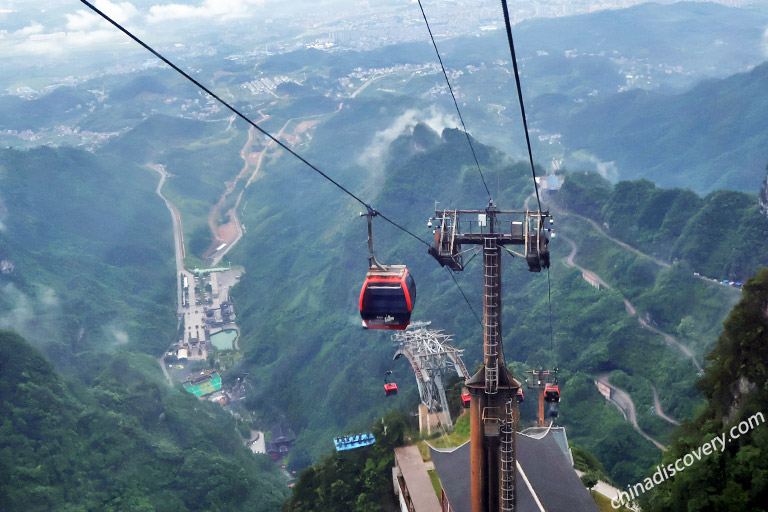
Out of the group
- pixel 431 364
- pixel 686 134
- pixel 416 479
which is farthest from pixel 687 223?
pixel 686 134

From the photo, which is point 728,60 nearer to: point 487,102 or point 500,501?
point 487,102

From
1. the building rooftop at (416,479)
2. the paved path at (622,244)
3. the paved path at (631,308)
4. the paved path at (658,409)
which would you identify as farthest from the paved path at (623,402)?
the building rooftop at (416,479)

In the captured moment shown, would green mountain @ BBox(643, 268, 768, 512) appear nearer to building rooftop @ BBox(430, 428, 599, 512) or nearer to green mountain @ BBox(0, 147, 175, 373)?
building rooftop @ BBox(430, 428, 599, 512)

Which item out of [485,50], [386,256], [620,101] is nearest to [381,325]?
[386,256]

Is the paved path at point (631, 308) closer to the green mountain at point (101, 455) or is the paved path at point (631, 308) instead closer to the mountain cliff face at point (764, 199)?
the mountain cliff face at point (764, 199)

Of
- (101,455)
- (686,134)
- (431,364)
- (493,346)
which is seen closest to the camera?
(493,346)

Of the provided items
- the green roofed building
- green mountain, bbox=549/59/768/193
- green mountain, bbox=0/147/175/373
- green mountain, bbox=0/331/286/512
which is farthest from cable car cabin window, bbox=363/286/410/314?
green mountain, bbox=549/59/768/193

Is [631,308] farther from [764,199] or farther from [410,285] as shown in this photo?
[410,285]
